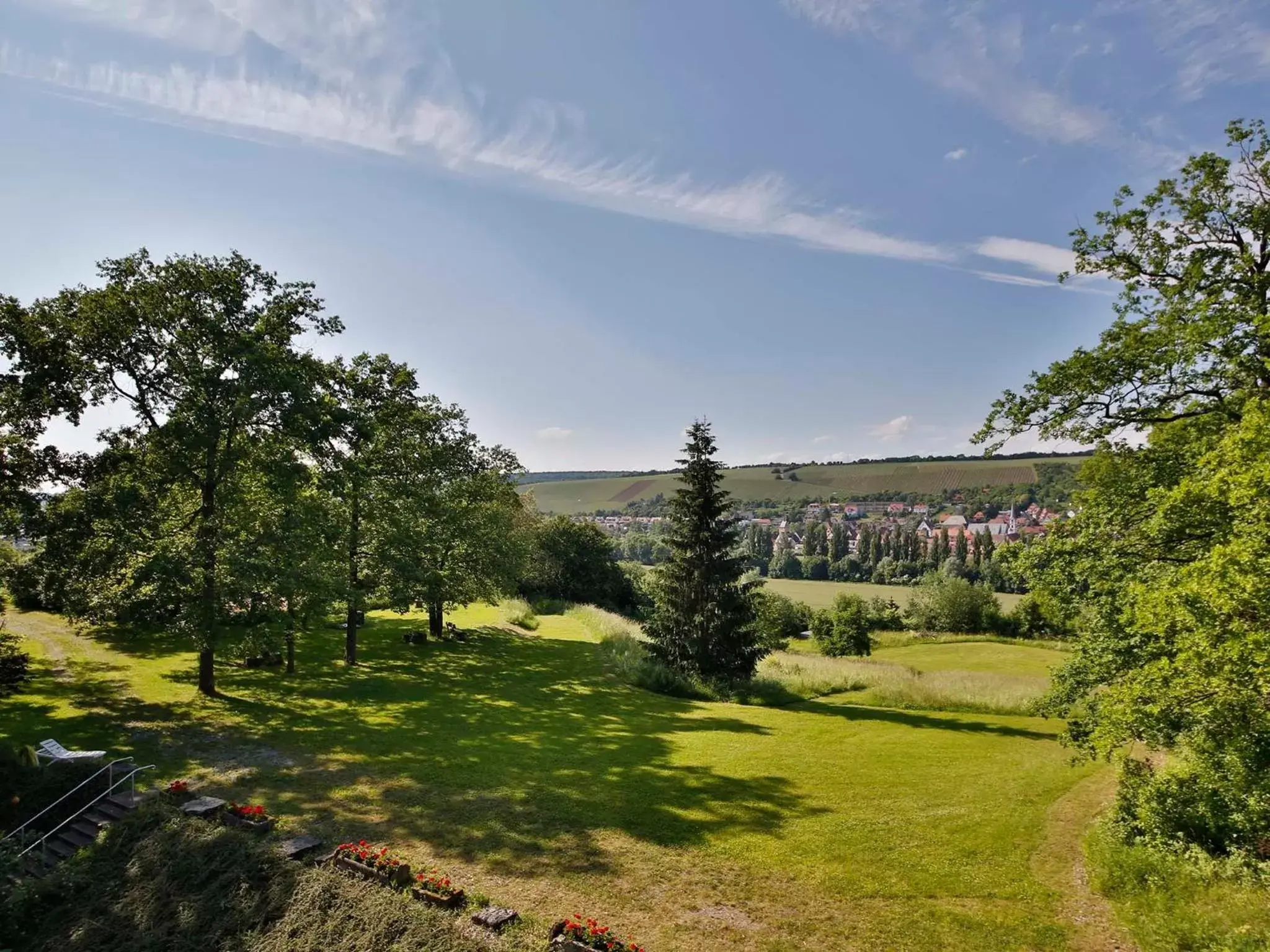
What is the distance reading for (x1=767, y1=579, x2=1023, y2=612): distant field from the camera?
78.7 m

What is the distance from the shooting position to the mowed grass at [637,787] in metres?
9.36

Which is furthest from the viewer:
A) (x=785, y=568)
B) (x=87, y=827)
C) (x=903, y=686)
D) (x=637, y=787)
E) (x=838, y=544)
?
(x=838, y=544)

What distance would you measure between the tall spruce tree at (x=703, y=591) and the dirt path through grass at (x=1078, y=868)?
13293mm

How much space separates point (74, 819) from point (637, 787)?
11.2m

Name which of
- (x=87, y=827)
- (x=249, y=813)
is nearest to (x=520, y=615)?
(x=87, y=827)

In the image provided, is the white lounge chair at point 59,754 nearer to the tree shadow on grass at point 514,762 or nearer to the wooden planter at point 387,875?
the tree shadow on grass at point 514,762

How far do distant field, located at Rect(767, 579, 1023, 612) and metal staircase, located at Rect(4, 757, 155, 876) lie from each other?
7137cm

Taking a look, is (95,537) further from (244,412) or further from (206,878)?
(206,878)

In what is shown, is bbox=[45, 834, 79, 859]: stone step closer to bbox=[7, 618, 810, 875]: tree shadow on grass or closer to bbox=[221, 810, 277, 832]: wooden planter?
bbox=[7, 618, 810, 875]: tree shadow on grass

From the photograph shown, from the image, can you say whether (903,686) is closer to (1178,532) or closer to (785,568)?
(1178,532)

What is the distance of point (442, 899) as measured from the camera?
28.9ft

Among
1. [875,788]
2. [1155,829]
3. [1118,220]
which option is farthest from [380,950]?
[1118,220]

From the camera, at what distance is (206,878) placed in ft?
32.3

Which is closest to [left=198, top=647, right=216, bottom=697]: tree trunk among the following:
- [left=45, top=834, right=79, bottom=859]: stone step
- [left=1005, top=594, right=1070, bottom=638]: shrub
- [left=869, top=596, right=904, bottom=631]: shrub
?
[left=45, top=834, right=79, bottom=859]: stone step
